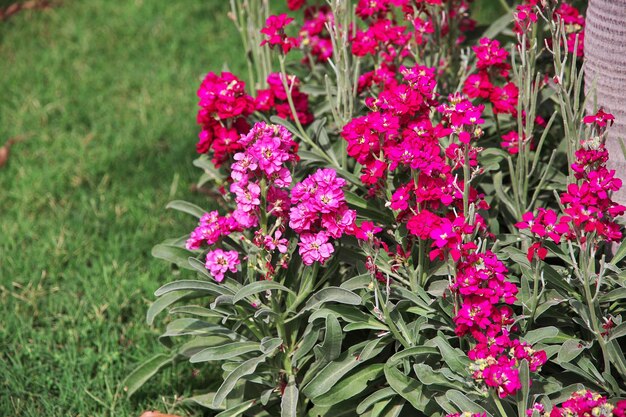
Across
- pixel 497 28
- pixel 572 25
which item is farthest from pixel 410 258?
pixel 497 28

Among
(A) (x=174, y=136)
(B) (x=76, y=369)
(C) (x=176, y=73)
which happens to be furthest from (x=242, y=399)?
(C) (x=176, y=73)

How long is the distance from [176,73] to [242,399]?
2.94m

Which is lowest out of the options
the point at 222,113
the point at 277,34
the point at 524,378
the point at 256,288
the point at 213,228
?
the point at 524,378

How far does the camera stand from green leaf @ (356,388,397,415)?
2658 mm

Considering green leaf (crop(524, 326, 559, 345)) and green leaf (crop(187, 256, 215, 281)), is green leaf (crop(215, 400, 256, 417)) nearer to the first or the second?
green leaf (crop(187, 256, 215, 281))

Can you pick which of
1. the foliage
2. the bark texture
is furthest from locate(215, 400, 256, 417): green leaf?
the bark texture

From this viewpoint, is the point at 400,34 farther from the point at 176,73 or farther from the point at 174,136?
the point at 176,73

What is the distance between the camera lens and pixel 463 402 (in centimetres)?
246

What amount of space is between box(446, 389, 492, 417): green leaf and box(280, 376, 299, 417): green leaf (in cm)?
51

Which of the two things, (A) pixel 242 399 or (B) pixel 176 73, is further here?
(B) pixel 176 73

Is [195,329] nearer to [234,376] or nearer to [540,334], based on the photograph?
[234,376]

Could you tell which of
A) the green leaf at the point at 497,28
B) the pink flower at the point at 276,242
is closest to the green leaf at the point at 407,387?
the pink flower at the point at 276,242

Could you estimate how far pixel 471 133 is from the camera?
2.74m

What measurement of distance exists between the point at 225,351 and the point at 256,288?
0.27 metres
